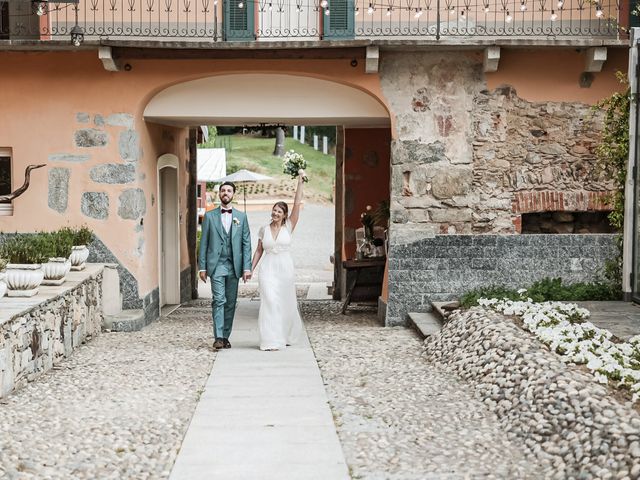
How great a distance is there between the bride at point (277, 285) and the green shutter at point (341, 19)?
2809 millimetres

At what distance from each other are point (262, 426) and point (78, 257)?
5.48m

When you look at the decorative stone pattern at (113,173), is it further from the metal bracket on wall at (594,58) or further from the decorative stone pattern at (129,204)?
the metal bracket on wall at (594,58)

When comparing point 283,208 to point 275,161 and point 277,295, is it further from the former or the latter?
point 275,161

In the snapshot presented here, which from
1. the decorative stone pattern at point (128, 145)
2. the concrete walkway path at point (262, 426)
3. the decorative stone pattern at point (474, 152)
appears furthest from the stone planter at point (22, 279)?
the decorative stone pattern at point (474, 152)

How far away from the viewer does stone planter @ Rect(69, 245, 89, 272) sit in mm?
11883

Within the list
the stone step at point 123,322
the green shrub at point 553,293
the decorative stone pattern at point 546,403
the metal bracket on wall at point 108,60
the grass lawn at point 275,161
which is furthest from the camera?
the grass lawn at point 275,161

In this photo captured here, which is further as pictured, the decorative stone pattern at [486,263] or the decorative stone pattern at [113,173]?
the decorative stone pattern at [113,173]

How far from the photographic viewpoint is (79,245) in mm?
12266

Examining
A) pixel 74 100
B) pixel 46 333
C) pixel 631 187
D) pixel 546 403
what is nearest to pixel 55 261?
pixel 46 333

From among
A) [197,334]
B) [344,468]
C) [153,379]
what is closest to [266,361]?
[153,379]

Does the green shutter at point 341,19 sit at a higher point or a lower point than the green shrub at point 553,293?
higher

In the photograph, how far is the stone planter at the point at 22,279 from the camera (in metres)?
9.32

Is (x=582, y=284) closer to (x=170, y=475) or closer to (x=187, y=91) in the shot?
(x=187, y=91)

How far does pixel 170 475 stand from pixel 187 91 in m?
7.98
